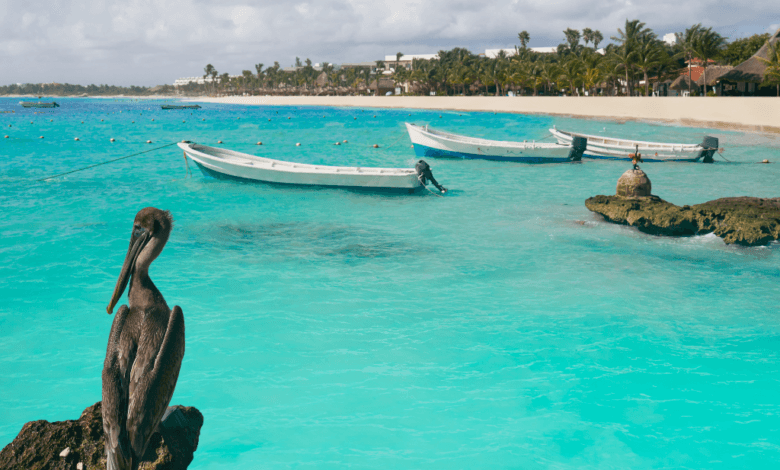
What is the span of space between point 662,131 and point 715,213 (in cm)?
3332

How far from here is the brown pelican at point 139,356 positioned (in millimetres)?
3316

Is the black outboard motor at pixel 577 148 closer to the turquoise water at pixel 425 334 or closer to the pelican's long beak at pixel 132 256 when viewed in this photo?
the turquoise water at pixel 425 334

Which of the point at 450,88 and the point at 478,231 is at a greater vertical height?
the point at 450,88

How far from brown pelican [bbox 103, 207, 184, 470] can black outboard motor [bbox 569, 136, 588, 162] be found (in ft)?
92.4

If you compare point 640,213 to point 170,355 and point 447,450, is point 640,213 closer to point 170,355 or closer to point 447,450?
point 447,450

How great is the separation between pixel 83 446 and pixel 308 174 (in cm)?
1819

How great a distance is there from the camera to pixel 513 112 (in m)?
Result: 77.2

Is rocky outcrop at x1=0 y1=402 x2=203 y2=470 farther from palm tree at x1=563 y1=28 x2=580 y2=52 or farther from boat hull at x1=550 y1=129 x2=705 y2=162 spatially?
palm tree at x1=563 y1=28 x2=580 y2=52

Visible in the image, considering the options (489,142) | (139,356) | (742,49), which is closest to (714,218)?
(139,356)

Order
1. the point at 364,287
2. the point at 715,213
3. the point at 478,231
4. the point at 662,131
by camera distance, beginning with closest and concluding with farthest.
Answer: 1. the point at 364,287
2. the point at 715,213
3. the point at 478,231
4. the point at 662,131

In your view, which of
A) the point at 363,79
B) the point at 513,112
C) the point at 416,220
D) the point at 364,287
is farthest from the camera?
the point at 363,79

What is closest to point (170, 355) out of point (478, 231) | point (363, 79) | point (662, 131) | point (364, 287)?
point (364, 287)

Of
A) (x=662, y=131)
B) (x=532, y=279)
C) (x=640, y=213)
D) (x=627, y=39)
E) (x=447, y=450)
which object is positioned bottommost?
(x=447, y=450)

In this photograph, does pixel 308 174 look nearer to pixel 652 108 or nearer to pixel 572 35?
pixel 652 108
